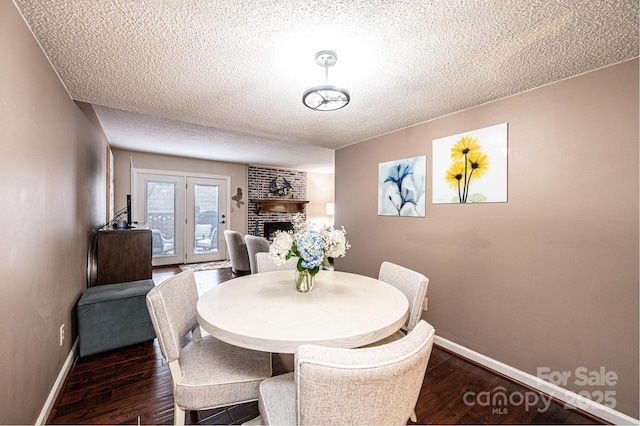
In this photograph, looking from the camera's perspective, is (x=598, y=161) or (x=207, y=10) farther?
(x=598, y=161)

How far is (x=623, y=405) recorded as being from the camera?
5.26 feet

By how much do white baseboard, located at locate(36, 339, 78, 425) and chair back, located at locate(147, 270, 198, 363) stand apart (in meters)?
0.94

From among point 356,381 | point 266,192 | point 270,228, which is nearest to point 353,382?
point 356,381

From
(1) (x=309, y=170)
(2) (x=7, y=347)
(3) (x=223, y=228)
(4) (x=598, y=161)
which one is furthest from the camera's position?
(1) (x=309, y=170)

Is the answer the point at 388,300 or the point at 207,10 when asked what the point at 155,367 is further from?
the point at 207,10

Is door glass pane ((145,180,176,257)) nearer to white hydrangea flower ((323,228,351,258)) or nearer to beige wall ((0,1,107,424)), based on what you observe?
beige wall ((0,1,107,424))

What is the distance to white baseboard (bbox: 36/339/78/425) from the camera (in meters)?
1.54

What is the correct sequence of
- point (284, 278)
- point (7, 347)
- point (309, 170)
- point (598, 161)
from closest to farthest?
1. point (7, 347)
2. point (598, 161)
3. point (284, 278)
4. point (309, 170)

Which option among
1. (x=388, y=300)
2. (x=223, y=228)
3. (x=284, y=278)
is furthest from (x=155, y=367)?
(x=223, y=228)

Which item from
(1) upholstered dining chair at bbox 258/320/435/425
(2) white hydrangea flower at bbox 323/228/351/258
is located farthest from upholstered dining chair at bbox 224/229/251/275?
(1) upholstered dining chair at bbox 258/320/435/425

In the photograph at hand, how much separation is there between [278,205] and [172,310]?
5.79 meters

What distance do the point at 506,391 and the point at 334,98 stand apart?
238cm

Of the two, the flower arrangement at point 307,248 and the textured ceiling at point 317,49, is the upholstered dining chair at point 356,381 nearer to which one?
the flower arrangement at point 307,248

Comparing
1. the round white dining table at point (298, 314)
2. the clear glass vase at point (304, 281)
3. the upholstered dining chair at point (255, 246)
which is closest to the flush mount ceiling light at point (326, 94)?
the clear glass vase at point (304, 281)
